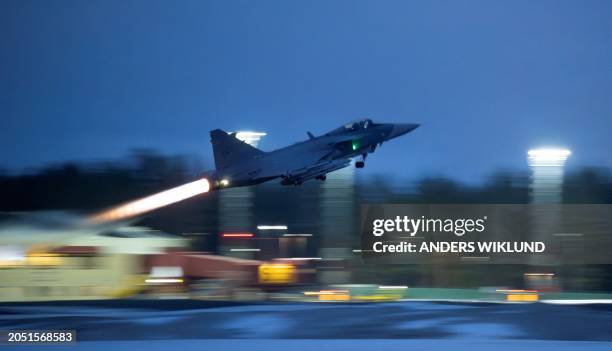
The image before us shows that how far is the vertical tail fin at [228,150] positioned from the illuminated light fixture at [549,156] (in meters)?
19.3

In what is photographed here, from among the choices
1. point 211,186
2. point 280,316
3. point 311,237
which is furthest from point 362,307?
point 311,237

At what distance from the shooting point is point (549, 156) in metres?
34.0

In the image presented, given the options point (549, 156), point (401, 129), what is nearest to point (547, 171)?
point (549, 156)

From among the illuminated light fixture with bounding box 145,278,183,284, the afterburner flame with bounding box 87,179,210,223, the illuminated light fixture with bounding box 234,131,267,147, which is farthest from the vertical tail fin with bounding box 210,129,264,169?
the illuminated light fixture with bounding box 145,278,183,284

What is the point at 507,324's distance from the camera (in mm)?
18625

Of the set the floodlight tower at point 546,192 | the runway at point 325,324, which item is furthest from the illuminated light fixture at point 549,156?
the runway at point 325,324

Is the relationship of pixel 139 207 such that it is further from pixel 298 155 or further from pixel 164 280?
pixel 298 155

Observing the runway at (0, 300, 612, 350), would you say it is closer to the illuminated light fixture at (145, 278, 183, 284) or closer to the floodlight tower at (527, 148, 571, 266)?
the illuminated light fixture at (145, 278, 183, 284)

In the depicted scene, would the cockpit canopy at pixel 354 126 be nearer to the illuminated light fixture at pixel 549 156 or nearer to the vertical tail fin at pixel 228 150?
the vertical tail fin at pixel 228 150

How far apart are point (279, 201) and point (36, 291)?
18.1 metres

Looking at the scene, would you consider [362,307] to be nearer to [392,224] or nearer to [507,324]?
[507,324]

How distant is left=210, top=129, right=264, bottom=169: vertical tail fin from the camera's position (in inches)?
707

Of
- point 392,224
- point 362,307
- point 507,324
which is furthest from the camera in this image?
point 392,224

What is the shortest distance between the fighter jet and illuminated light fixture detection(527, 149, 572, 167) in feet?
53.6
